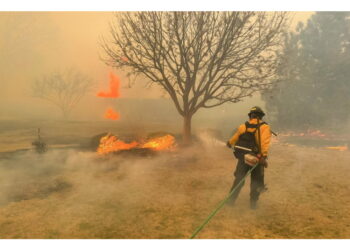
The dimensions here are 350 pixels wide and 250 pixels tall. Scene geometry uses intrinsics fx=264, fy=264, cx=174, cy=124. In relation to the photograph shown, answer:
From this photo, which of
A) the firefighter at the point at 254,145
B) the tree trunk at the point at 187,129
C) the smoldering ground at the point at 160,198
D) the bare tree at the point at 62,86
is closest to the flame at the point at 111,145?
the smoldering ground at the point at 160,198

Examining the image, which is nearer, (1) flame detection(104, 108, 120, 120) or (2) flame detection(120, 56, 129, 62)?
(2) flame detection(120, 56, 129, 62)

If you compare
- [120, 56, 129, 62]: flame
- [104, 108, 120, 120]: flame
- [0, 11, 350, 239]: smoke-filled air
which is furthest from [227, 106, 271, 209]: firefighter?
[104, 108, 120, 120]: flame

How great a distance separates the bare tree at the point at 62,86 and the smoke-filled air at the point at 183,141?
117mm

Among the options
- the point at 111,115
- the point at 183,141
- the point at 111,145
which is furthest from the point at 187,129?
the point at 111,115

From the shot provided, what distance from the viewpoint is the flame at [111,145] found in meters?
10.8

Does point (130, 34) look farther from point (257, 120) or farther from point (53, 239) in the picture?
point (53, 239)

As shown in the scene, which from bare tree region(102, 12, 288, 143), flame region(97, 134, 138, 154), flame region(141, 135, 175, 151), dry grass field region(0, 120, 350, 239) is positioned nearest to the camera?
dry grass field region(0, 120, 350, 239)

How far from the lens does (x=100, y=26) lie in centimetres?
1414

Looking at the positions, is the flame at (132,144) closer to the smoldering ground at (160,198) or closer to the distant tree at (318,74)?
the smoldering ground at (160,198)

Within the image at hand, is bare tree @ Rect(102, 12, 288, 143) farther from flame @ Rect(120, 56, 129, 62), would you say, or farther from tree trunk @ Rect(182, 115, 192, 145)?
tree trunk @ Rect(182, 115, 192, 145)

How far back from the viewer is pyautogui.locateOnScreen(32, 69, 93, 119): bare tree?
2272 cm

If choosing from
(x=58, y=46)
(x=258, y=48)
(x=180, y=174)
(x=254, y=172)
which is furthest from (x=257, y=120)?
(x=58, y=46)

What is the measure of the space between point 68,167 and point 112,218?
4133 mm

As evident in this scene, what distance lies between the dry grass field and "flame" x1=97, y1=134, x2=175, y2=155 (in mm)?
1064
